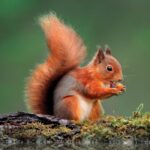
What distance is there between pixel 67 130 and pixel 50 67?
0.95 m

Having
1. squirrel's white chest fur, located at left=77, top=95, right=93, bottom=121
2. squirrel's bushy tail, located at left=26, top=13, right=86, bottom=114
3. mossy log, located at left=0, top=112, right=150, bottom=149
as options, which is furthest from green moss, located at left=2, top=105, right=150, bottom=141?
squirrel's bushy tail, located at left=26, top=13, right=86, bottom=114

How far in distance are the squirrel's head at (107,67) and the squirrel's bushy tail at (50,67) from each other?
11 centimetres

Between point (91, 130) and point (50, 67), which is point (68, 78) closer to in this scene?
point (50, 67)

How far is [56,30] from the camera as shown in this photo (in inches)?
248

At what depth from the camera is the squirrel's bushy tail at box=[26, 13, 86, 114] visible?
6238mm

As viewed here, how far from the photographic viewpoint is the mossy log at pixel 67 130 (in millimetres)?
5383

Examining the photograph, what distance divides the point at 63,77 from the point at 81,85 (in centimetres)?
16

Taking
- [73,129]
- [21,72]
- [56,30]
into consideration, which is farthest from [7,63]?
[73,129]

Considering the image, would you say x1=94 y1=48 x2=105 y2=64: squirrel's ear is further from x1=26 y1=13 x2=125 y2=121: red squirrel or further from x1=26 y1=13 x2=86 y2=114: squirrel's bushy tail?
x1=26 y1=13 x2=86 y2=114: squirrel's bushy tail

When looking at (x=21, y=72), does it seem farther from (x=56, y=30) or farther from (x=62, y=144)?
(x=62, y=144)

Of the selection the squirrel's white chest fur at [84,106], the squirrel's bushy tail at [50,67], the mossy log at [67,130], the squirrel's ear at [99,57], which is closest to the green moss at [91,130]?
the mossy log at [67,130]

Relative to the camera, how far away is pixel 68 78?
20.2 ft

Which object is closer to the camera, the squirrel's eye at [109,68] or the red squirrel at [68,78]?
the red squirrel at [68,78]

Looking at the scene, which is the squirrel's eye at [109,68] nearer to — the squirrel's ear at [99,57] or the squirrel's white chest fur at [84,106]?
the squirrel's ear at [99,57]
